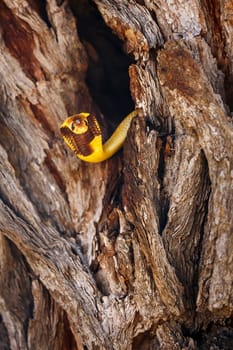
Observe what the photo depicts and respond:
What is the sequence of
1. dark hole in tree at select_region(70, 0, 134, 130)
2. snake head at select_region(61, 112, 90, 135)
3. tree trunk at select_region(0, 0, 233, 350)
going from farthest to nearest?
dark hole in tree at select_region(70, 0, 134, 130) → snake head at select_region(61, 112, 90, 135) → tree trunk at select_region(0, 0, 233, 350)

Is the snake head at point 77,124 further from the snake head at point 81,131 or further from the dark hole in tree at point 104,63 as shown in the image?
the dark hole in tree at point 104,63

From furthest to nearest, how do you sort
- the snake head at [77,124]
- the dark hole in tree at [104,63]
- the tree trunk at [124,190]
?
the dark hole in tree at [104,63], the snake head at [77,124], the tree trunk at [124,190]

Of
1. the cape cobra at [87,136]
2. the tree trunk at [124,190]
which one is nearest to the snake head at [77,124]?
the cape cobra at [87,136]

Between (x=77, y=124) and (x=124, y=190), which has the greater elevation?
(x=77, y=124)

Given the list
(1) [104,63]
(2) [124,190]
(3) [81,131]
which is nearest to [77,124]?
(3) [81,131]

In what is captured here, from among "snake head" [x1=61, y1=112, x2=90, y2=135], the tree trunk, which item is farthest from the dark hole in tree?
"snake head" [x1=61, y1=112, x2=90, y2=135]

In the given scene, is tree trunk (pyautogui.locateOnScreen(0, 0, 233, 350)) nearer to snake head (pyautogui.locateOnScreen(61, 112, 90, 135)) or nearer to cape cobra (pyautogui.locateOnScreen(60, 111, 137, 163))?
cape cobra (pyautogui.locateOnScreen(60, 111, 137, 163))

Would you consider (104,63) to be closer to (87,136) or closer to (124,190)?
(87,136)
